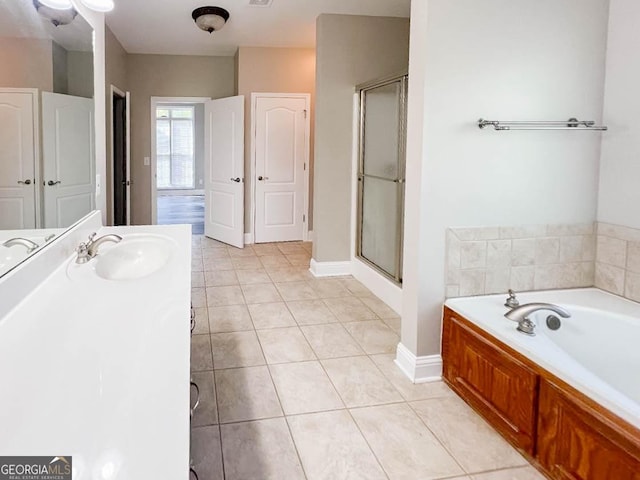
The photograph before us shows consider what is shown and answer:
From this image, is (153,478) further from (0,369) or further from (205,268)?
(205,268)

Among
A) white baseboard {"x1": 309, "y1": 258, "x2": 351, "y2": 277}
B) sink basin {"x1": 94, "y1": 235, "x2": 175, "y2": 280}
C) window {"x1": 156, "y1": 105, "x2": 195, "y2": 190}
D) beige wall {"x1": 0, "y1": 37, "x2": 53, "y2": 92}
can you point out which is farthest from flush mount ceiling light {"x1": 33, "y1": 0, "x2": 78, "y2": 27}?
window {"x1": 156, "y1": 105, "x2": 195, "y2": 190}

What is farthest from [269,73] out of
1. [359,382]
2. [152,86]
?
[359,382]

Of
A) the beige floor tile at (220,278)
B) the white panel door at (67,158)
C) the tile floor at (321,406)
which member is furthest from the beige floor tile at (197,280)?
the white panel door at (67,158)

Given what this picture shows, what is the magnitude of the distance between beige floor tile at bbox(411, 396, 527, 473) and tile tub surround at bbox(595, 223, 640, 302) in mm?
1122

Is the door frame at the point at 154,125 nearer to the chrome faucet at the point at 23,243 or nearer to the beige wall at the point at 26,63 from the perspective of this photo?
the beige wall at the point at 26,63

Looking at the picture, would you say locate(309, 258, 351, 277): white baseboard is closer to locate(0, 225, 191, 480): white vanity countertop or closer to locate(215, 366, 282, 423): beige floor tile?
locate(215, 366, 282, 423): beige floor tile

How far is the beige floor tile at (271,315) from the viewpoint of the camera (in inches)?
150

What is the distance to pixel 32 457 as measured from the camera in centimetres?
83

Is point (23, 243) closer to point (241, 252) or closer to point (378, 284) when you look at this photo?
point (378, 284)

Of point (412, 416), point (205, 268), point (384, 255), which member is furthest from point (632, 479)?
point (205, 268)

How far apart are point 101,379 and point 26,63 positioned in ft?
3.86

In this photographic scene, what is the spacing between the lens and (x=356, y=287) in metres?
4.87

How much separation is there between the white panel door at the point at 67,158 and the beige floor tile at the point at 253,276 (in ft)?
7.17

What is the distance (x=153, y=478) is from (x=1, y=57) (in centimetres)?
135
